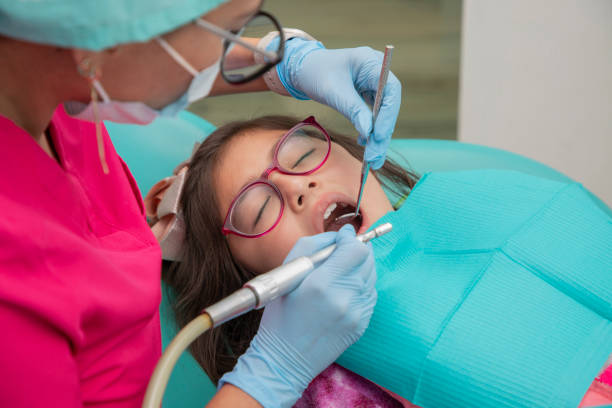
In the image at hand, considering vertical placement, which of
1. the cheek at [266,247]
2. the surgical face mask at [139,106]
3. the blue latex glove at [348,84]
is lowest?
the cheek at [266,247]

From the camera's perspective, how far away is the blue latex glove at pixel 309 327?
95cm

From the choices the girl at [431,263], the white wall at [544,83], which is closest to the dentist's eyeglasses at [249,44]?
the girl at [431,263]

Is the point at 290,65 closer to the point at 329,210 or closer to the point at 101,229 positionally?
the point at 329,210

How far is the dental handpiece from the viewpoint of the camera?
0.79 meters

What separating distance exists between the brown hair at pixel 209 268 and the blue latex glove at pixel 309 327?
0.37m

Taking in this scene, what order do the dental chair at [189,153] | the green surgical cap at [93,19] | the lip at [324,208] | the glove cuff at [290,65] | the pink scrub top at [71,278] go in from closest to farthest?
the green surgical cap at [93,19] → the pink scrub top at [71,278] → the lip at [324,208] → the glove cuff at [290,65] → the dental chair at [189,153]

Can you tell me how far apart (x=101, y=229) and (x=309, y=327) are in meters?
0.37

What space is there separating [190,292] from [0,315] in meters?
0.72

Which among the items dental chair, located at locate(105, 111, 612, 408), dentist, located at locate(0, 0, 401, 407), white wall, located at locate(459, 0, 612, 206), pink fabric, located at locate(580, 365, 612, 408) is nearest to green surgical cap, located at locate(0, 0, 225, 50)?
dentist, located at locate(0, 0, 401, 407)

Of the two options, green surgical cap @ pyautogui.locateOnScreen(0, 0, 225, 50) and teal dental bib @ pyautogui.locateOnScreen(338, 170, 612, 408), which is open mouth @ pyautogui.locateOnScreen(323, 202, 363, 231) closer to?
teal dental bib @ pyautogui.locateOnScreen(338, 170, 612, 408)

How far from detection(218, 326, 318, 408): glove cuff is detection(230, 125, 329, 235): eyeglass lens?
301 millimetres

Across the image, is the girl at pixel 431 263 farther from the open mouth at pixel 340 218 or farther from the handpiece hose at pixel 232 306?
the handpiece hose at pixel 232 306

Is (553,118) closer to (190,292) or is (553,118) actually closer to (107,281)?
(190,292)

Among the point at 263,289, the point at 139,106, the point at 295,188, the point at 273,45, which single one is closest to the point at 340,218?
the point at 295,188
